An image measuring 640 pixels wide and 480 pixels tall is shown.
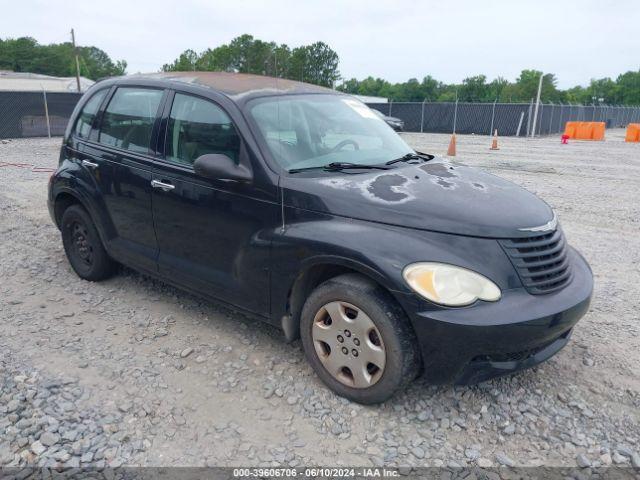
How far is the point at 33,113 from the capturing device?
1959 centimetres

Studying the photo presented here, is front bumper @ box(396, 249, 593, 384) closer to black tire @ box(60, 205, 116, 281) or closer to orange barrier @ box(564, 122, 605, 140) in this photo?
black tire @ box(60, 205, 116, 281)

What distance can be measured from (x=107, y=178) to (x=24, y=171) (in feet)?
27.7

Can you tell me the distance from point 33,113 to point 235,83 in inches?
755

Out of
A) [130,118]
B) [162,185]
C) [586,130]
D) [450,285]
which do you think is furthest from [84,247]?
[586,130]

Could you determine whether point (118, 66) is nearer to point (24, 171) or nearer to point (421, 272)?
point (24, 171)

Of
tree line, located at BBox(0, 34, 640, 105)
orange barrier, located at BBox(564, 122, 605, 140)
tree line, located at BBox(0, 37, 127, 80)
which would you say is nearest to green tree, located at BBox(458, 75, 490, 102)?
tree line, located at BBox(0, 34, 640, 105)

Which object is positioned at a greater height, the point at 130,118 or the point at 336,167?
the point at 130,118

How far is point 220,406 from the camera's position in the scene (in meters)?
3.04

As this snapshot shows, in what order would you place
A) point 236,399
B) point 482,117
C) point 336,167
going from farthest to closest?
point 482,117
point 336,167
point 236,399

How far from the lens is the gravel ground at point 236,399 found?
267 centimetres

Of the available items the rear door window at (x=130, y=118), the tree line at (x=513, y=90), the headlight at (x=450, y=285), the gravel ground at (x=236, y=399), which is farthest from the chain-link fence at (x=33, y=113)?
the tree line at (x=513, y=90)

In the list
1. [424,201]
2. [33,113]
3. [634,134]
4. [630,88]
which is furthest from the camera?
[630,88]

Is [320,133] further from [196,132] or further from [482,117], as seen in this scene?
[482,117]

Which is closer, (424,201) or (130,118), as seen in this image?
(424,201)
